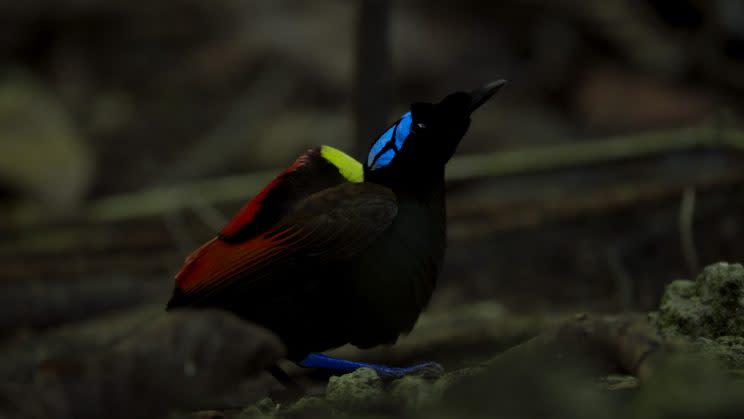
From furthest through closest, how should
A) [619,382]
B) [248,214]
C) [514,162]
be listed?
[514,162]
[248,214]
[619,382]

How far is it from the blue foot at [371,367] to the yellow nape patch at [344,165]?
1.52 ft

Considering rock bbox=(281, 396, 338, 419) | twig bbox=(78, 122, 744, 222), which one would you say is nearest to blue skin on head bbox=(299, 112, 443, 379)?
rock bbox=(281, 396, 338, 419)

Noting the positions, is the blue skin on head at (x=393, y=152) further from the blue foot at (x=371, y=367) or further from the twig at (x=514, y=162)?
the twig at (x=514, y=162)

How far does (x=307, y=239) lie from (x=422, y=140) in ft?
1.23

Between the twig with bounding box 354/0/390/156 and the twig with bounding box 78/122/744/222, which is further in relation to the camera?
the twig with bounding box 78/122/744/222

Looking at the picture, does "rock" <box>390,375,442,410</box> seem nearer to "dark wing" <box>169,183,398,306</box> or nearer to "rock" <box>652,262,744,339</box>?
"dark wing" <box>169,183,398,306</box>

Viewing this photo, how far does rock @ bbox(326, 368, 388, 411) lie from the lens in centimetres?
230

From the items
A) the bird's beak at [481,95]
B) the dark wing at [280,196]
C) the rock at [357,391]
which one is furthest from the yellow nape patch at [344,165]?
the rock at [357,391]

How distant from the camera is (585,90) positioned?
24.8ft

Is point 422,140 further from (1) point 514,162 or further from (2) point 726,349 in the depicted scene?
(1) point 514,162

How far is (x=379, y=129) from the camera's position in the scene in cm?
463

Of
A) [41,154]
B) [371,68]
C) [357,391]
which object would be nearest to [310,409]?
[357,391]

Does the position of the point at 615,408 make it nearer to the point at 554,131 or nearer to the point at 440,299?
the point at 440,299

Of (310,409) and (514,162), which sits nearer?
(310,409)
